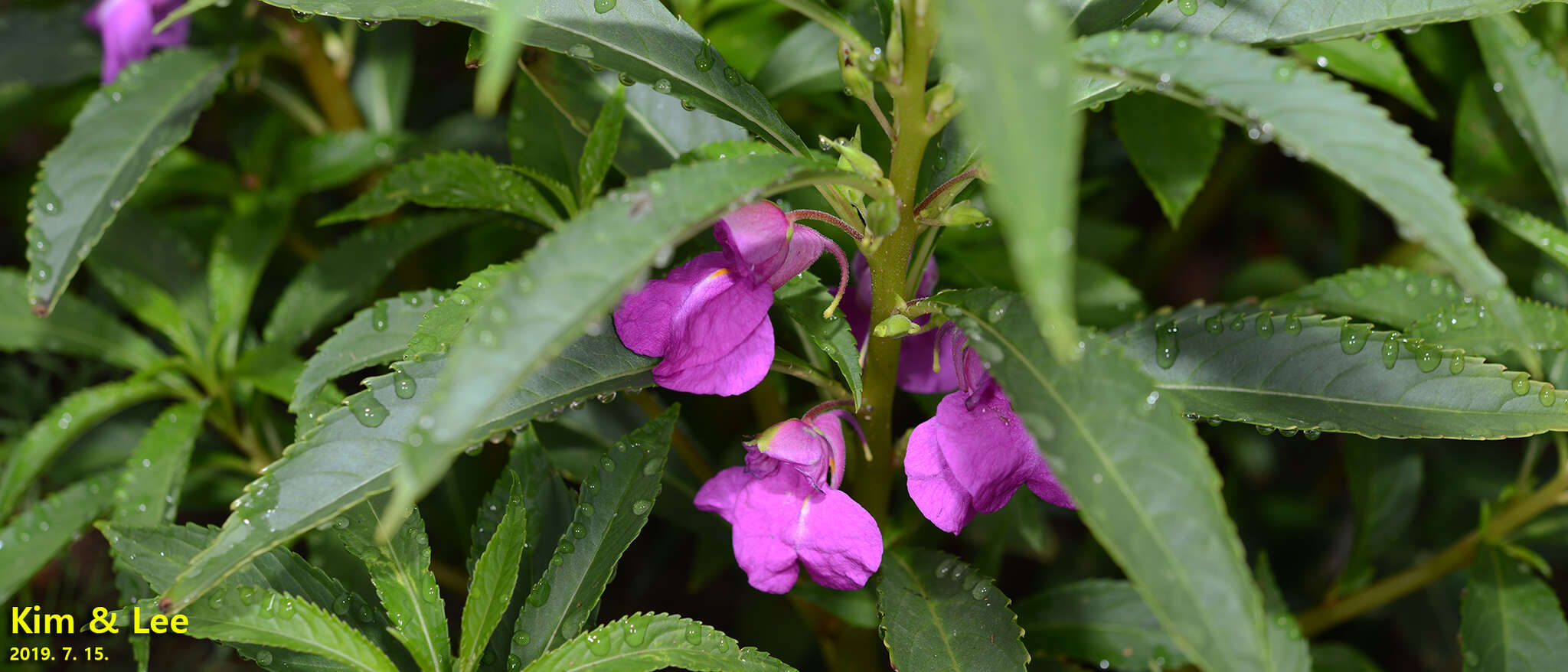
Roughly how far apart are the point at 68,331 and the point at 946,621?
5.52 ft

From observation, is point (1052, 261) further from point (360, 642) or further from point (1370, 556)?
point (1370, 556)

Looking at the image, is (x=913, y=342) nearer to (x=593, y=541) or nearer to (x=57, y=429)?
(x=593, y=541)

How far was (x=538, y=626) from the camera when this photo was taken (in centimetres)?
125

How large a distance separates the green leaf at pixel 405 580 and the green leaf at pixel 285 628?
4cm

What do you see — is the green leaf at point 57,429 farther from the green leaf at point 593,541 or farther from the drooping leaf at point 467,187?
the green leaf at point 593,541

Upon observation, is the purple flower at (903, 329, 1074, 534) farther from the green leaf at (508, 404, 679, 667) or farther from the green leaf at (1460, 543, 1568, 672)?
the green leaf at (1460, 543, 1568, 672)

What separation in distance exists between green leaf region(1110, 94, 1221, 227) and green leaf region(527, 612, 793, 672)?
1000 mm

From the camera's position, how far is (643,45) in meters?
1.18

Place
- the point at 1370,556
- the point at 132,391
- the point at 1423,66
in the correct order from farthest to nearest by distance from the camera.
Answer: the point at 1423,66, the point at 1370,556, the point at 132,391

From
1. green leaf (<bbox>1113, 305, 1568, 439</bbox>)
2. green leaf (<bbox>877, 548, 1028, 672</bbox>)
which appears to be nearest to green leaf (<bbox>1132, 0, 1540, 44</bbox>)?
green leaf (<bbox>1113, 305, 1568, 439</bbox>)

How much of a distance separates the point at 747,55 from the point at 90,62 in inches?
56.2

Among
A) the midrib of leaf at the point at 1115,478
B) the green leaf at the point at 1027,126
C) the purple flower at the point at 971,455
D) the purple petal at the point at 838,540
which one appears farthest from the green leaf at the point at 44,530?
the green leaf at the point at 1027,126

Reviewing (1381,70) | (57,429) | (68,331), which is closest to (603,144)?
(57,429)

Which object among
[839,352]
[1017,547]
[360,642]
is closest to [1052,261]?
[839,352]
